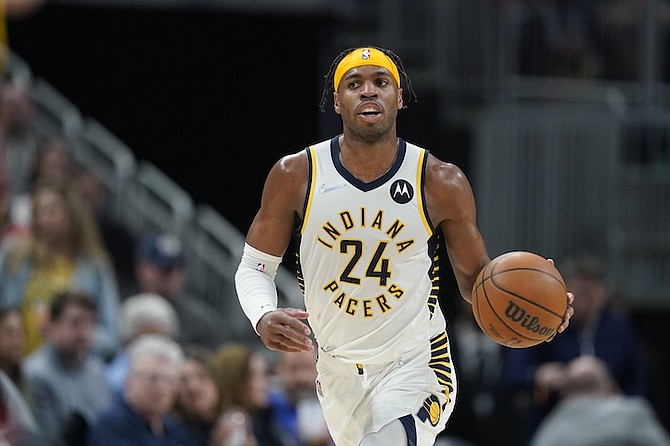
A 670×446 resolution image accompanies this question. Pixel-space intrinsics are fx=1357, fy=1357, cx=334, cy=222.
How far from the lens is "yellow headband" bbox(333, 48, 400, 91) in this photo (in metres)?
6.61

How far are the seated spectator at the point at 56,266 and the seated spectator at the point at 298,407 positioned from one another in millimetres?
1350

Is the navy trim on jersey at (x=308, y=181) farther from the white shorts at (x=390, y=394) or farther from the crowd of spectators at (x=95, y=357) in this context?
the crowd of spectators at (x=95, y=357)

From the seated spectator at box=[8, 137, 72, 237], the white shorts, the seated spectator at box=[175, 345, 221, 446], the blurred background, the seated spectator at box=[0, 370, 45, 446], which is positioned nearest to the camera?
the white shorts

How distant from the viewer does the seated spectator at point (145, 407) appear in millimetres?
8469

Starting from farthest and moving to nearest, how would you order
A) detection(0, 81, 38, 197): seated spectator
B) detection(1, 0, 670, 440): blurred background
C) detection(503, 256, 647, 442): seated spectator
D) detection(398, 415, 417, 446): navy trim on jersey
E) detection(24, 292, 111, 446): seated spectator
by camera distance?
detection(1, 0, 670, 440): blurred background, detection(0, 81, 38, 197): seated spectator, detection(503, 256, 647, 442): seated spectator, detection(24, 292, 111, 446): seated spectator, detection(398, 415, 417, 446): navy trim on jersey

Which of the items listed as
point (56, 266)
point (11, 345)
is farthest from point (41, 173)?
point (11, 345)

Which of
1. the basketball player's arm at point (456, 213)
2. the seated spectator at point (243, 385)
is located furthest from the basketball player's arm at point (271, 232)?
the seated spectator at point (243, 385)

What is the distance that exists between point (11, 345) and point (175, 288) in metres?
3.34

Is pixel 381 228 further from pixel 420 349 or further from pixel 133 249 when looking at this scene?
pixel 133 249

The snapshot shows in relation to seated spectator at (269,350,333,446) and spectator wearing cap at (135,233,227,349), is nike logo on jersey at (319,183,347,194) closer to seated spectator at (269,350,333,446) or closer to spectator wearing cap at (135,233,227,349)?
seated spectator at (269,350,333,446)

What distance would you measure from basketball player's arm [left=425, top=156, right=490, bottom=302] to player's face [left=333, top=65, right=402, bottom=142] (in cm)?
34

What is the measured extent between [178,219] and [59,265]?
11.7 feet

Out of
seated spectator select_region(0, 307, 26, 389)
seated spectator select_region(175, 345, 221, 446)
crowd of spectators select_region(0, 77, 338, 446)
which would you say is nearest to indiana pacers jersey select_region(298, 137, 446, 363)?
crowd of spectators select_region(0, 77, 338, 446)

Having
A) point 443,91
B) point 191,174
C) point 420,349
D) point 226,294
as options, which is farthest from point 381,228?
point 191,174
